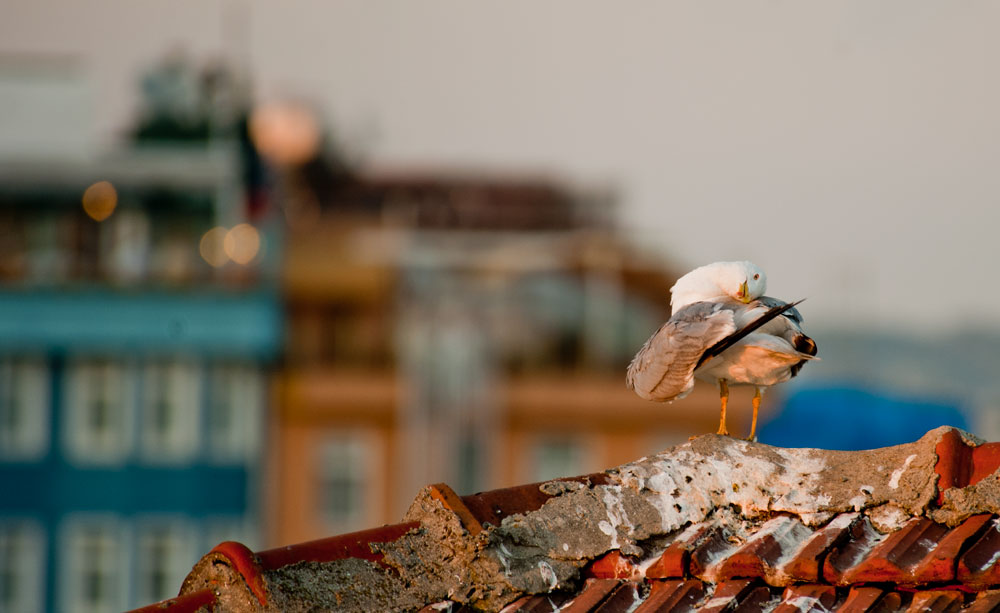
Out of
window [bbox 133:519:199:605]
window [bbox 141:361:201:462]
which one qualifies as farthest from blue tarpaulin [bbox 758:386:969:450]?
window [bbox 141:361:201:462]

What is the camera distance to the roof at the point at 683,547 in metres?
3.85

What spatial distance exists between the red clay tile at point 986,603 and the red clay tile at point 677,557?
0.74 m

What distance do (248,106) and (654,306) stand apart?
15274mm

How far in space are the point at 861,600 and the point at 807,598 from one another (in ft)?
0.45

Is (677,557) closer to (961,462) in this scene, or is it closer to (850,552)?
(850,552)

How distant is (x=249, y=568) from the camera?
3922 millimetres

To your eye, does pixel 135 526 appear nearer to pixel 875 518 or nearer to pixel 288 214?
pixel 288 214

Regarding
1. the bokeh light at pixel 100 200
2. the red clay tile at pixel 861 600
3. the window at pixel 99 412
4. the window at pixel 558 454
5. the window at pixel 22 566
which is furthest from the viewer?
the bokeh light at pixel 100 200

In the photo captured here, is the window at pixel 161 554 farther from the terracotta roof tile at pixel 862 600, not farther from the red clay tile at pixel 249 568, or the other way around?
the terracotta roof tile at pixel 862 600

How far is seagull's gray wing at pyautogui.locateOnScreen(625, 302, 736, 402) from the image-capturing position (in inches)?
185

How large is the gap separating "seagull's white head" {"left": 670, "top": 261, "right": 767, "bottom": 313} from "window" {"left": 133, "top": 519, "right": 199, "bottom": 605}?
30.7 metres

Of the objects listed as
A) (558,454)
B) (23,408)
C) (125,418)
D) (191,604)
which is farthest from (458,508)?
(23,408)

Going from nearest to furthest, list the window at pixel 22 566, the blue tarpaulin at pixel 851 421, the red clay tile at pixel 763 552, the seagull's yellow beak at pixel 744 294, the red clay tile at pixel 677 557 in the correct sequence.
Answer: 1. the red clay tile at pixel 763 552
2. the red clay tile at pixel 677 557
3. the seagull's yellow beak at pixel 744 294
4. the blue tarpaulin at pixel 851 421
5. the window at pixel 22 566

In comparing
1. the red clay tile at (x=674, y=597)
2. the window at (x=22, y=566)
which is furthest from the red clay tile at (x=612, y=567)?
the window at (x=22, y=566)
